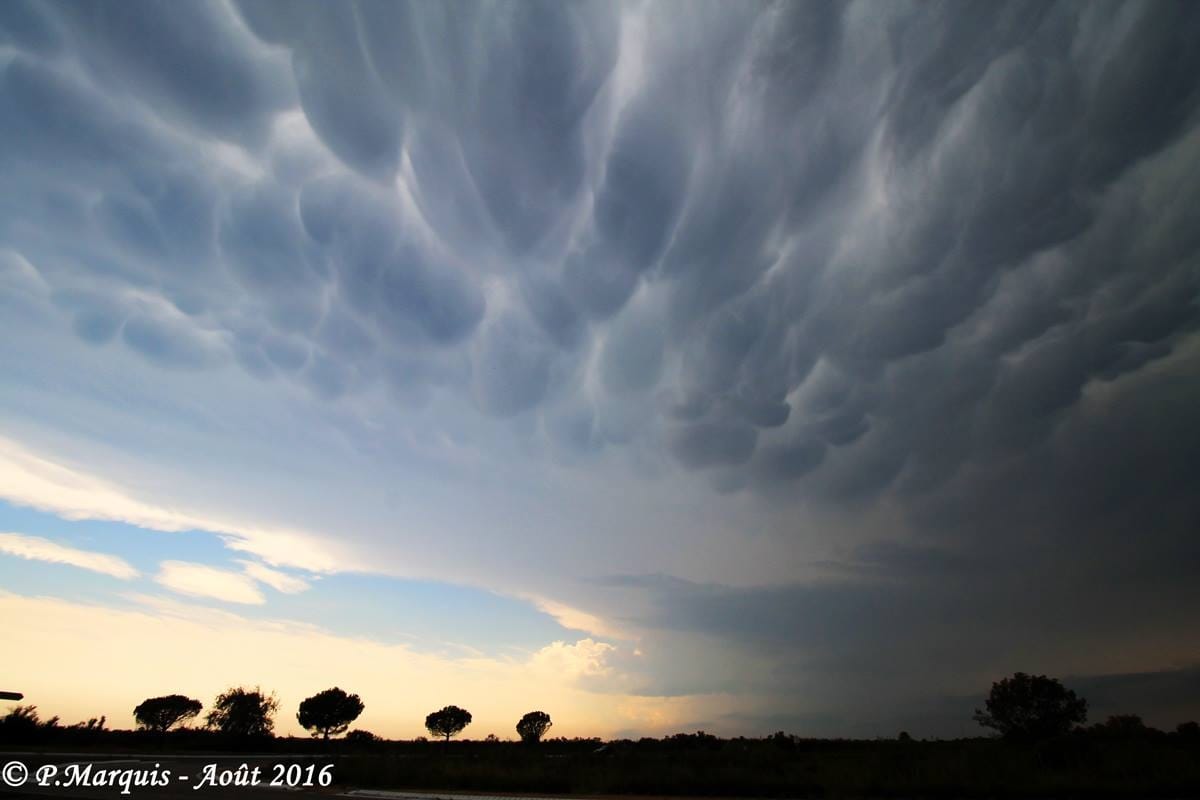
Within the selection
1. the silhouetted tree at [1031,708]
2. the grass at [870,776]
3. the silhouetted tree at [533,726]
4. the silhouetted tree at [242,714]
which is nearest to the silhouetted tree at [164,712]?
the silhouetted tree at [242,714]

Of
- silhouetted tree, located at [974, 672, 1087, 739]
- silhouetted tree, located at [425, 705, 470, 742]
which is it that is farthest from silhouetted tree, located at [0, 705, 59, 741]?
silhouetted tree, located at [974, 672, 1087, 739]

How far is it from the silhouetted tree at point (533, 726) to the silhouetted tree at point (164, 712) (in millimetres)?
54336

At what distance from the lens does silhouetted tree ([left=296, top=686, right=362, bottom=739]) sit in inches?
3871

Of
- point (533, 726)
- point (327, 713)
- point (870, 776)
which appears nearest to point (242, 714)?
point (327, 713)

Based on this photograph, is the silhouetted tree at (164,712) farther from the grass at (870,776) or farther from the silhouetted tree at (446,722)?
the grass at (870,776)

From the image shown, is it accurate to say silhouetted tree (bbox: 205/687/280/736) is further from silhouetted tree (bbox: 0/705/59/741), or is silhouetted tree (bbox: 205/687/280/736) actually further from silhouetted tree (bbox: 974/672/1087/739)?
silhouetted tree (bbox: 974/672/1087/739)

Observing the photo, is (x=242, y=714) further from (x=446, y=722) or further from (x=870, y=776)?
(x=870, y=776)

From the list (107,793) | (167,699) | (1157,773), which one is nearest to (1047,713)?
(1157,773)

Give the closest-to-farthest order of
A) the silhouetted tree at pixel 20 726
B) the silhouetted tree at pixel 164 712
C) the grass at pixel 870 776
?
the grass at pixel 870 776 < the silhouetted tree at pixel 20 726 < the silhouetted tree at pixel 164 712

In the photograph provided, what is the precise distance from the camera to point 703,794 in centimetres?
2556

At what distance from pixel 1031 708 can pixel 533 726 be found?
3091 inches

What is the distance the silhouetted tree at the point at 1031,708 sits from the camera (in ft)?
243

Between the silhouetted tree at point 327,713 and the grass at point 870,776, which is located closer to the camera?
the grass at point 870,776

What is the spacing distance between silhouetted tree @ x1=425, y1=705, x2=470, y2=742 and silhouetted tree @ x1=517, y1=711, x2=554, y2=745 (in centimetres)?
1043
